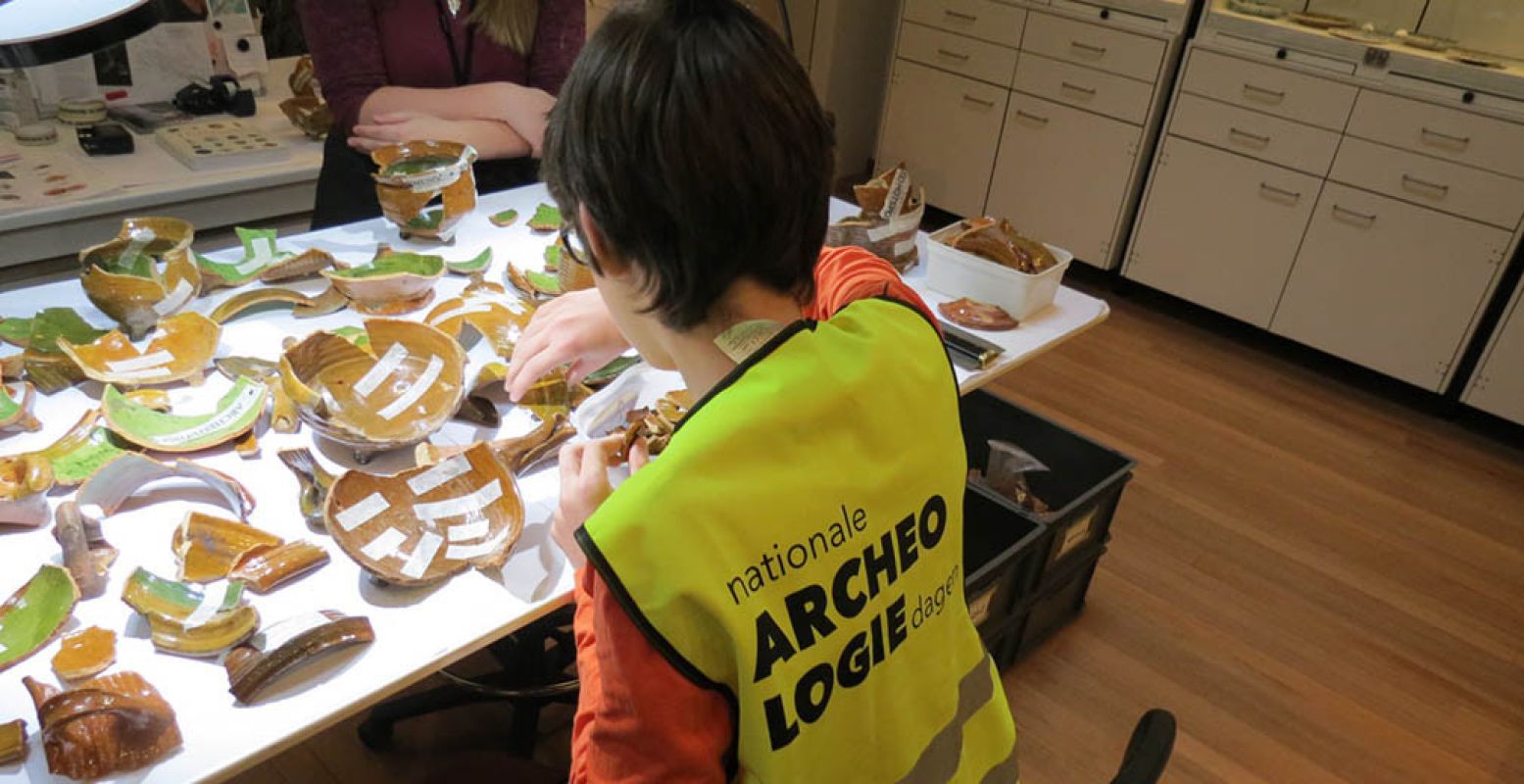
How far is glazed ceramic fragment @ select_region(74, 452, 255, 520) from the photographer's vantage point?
105cm

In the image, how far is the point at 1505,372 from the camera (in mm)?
2947

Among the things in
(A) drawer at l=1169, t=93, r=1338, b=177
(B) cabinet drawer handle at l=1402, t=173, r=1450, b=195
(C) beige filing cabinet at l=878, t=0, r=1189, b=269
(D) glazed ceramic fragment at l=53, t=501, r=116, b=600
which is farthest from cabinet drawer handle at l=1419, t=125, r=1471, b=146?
(D) glazed ceramic fragment at l=53, t=501, r=116, b=600

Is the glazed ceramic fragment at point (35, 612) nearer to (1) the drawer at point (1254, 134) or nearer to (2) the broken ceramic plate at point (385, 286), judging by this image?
(2) the broken ceramic plate at point (385, 286)

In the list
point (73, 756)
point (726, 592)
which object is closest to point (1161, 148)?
point (726, 592)

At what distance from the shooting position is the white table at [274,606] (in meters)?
0.86

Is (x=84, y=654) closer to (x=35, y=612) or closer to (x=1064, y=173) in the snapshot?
(x=35, y=612)

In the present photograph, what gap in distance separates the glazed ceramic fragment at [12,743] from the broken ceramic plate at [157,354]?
1.71ft

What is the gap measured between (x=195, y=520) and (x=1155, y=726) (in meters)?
0.89

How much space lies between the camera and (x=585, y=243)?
2.84 feet

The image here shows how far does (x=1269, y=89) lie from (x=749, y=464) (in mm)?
3037

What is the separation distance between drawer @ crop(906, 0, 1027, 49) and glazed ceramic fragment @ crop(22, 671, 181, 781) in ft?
11.3

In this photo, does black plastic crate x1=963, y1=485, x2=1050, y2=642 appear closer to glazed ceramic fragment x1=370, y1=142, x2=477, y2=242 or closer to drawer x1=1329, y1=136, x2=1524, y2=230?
glazed ceramic fragment x1=370, y1=142, x2=477, y2=242

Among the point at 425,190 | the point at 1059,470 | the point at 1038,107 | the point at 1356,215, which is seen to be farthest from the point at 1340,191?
the point at 425,190

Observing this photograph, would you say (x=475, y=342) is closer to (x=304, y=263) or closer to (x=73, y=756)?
(x=304, y=263)
